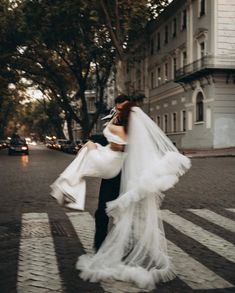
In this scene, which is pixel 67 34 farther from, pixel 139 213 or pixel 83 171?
pixel 139 213

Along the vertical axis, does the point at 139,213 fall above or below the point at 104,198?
below

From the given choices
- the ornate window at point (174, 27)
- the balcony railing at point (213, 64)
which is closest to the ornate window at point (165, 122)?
the ornate window at point (174, 27)

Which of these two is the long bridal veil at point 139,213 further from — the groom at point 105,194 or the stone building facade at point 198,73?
the stone building facade at point 198,73

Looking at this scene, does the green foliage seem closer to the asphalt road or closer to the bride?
the asphalt road

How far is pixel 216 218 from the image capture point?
27.4 feet

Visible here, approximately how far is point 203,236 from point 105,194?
2.14 meters

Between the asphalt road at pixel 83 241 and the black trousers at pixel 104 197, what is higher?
the black trousers at pixel 104 197

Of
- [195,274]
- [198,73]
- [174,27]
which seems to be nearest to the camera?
[195,274]

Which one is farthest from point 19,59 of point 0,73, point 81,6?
point 81,6

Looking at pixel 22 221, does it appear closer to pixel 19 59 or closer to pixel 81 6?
pixel 81 6

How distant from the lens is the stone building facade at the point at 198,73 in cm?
3294

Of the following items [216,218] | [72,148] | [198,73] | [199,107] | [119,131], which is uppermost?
[198,73]

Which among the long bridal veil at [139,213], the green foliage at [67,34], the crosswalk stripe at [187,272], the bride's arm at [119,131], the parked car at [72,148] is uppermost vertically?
the green foliage at [67,34]

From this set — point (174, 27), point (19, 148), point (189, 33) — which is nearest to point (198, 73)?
point (189, 33)
